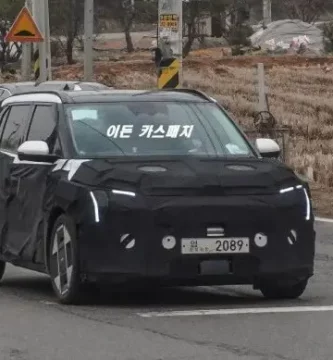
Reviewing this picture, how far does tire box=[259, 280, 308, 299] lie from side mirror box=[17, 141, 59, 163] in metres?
1.94

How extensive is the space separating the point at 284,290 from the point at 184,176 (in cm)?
135

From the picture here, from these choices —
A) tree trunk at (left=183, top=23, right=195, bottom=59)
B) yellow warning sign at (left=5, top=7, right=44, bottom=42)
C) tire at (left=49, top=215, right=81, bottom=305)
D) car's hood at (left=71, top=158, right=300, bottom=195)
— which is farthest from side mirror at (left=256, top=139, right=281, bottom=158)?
tree trunk at (left=183, top=23, right=195, bottom=59)

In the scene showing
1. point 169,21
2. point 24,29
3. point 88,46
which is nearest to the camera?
point 169,21

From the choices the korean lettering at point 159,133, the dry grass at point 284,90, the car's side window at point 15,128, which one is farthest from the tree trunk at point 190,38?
the korean lettering at point 159,133

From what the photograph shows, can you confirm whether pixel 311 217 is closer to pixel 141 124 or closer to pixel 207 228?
pixel 207 228

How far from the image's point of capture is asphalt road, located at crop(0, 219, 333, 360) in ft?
27.2

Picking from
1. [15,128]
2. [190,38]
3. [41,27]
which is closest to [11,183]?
[15,128]

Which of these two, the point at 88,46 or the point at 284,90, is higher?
the point at 88,46

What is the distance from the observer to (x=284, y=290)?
10.5m

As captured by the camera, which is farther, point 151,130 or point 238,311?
point 151,130

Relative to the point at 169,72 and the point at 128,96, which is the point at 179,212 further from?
the point at 169,72

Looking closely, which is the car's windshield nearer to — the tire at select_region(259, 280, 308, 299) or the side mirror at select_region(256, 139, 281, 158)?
the side mirror at select_region(256, 139, 281, 158)

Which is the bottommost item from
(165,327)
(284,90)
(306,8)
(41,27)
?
(306,8)

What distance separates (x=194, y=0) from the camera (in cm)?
7194
